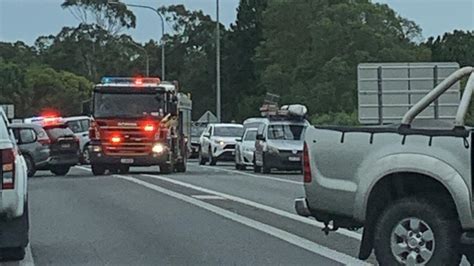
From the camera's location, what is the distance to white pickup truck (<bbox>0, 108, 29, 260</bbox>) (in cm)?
1190

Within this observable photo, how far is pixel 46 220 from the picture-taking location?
1750 cm

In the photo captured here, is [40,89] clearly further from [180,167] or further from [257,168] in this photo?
[257,168]

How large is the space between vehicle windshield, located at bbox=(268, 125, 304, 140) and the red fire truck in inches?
146

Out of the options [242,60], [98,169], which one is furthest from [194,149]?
[242,60]

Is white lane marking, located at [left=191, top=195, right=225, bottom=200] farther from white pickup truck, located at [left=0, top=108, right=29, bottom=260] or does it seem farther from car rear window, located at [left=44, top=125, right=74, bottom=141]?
car rear window, located at [left=44, top=125, right=74, bottom=141]

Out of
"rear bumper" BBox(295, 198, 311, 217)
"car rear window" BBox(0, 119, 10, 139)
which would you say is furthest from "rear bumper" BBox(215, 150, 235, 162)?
"rear bumper" BBox(295, 198, 311, 217)

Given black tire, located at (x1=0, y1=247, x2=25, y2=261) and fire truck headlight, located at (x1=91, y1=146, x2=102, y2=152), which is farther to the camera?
fire truck headlight, located at (x1=91, y1=146, x2=102, y2=152)

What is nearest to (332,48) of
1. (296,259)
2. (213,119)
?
(213,119)

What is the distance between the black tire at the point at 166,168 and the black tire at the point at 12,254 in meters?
19.2

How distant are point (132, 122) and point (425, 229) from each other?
69.6 ft

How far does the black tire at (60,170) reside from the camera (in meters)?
33.2

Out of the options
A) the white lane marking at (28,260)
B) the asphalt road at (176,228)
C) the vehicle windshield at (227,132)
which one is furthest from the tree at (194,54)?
the white lane marking at (28,260)

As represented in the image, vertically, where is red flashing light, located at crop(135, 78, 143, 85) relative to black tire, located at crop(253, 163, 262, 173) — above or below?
above

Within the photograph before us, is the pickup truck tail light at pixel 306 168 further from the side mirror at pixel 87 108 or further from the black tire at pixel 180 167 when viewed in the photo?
the black tire at pixel 180 167
